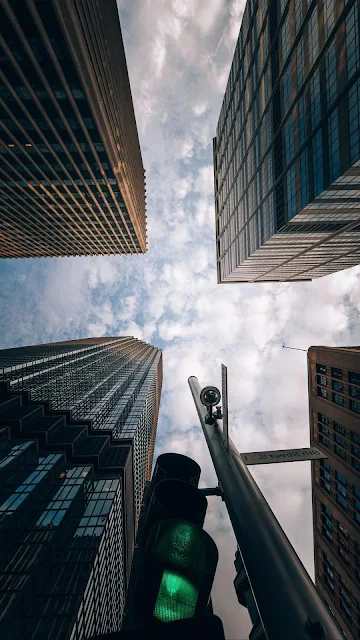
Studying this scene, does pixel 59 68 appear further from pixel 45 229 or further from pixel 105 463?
pixel 105 463

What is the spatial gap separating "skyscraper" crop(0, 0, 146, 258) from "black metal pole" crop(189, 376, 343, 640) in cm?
4185

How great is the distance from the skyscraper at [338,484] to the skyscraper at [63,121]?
48.8m

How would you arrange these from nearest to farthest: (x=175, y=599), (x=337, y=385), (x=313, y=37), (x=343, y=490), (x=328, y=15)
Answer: (x=175, y=599), (x=328, y=15), (x=313, y=37), (x=343, y=490), (x=337, y=385)

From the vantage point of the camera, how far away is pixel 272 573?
3.35m

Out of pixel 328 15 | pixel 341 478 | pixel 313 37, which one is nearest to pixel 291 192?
pixel 313 37

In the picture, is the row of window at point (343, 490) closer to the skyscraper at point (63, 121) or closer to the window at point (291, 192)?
the window at point (291, 192)

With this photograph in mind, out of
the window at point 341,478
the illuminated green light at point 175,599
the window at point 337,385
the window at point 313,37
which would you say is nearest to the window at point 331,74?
the window at point 313,37

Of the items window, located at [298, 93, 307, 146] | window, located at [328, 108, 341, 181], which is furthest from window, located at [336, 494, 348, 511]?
window, located at [298, 93, 307, 146]

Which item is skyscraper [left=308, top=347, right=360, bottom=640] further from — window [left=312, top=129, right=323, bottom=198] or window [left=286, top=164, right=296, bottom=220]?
window [left=312, top=129, right=323, bottom=198]

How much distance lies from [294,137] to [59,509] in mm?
56792

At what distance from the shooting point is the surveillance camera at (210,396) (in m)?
8.81

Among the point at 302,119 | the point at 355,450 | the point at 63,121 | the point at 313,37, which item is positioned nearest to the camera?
the point at 313,37

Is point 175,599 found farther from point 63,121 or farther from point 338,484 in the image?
point 63,121

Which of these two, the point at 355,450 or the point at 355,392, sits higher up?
the point at 355,392
